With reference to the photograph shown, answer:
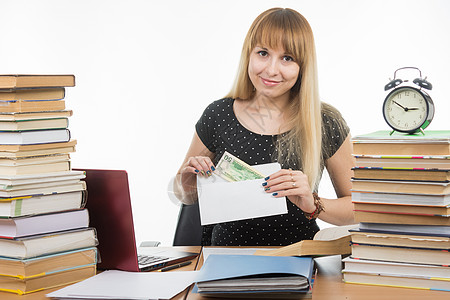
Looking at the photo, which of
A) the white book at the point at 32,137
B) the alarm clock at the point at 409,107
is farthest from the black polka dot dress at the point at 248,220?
the white book at the point at 32,137

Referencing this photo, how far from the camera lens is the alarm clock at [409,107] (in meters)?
1.44

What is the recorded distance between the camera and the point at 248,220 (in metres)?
2.28

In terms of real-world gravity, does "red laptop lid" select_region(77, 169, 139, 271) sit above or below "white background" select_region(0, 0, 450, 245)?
below

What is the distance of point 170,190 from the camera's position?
2.35 m

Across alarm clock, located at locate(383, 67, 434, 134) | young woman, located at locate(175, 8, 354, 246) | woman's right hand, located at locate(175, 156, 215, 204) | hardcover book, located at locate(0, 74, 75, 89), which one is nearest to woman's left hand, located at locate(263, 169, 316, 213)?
young woman, located at locate(175, 8, 354, 246)

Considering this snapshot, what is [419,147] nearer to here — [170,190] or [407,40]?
[170,190]

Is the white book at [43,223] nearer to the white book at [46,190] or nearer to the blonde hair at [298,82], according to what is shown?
the white book at [46,190]

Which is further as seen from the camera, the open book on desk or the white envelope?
the white envelope

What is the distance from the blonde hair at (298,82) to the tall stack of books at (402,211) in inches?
30.9

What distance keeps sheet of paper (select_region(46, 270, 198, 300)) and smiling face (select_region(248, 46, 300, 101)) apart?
2.94ft

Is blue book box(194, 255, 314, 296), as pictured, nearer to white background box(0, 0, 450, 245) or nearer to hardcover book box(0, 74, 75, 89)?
hardcover book box(0, 74, 75, 89)

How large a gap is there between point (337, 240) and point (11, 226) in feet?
2.83

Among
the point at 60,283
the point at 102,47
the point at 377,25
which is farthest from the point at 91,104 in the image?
the point at 60,283

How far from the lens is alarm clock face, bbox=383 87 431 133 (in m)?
1.44
